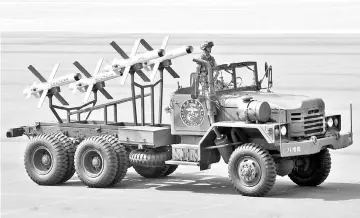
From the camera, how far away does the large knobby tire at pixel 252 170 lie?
23969mm

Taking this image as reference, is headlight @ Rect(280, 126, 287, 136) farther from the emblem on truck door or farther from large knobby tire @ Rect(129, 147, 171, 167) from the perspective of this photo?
large knobby tire @ Rect(129, 147, 171, 167)

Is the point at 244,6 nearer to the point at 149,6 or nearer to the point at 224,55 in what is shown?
the point at 149,6

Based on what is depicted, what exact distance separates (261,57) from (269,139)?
36215 mm

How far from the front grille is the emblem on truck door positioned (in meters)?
1.71

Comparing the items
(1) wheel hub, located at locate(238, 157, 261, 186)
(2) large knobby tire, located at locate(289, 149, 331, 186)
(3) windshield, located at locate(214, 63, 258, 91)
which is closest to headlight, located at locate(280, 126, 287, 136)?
(1) wheel hub, located at locate(238, 157, 261, 186)

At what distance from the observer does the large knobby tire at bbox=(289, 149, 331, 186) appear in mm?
25438

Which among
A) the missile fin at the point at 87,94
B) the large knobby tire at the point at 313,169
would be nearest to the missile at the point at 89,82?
the missile fin at the point at 87,94

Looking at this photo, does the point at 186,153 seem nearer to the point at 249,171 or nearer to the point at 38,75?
the point at 249,171

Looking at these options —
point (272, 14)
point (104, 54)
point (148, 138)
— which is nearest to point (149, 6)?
point (272, 14)

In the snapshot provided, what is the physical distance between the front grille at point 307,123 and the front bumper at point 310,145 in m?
0.25

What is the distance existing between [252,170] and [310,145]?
1081 mm

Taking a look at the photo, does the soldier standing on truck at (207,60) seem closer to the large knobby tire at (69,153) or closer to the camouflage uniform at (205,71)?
the camouflage uniform at (205,71)

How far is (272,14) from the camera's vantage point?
112750mm

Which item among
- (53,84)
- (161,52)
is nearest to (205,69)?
(161,52)
